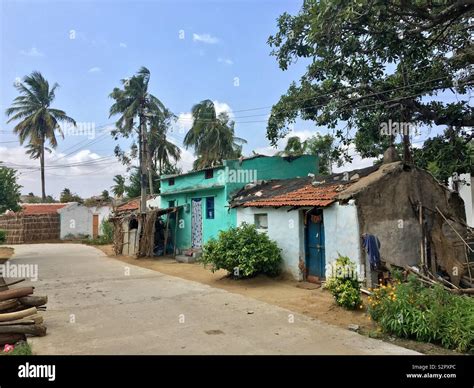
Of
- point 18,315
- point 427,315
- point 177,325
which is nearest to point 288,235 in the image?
point 177,325

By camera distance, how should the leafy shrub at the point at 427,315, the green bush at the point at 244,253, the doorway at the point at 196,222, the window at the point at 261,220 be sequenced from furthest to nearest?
the doorway at the point at 196,222, the window at the point at 261,220, the green bush at the point at 244,253, the leafy shrub at the point at 427,315

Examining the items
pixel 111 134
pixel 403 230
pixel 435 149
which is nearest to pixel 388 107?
pixel 435 149

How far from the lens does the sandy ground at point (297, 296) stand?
21.2 ft

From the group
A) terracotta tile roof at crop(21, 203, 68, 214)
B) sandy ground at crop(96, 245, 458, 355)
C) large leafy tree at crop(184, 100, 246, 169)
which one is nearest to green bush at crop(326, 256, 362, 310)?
sandy ground at crop(96, 245, 458, 355)

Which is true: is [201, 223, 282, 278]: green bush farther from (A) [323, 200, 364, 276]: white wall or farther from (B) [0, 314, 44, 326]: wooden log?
(B) [0, 314, 44, 326]: wooden log

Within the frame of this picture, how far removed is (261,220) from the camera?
44.6 ft

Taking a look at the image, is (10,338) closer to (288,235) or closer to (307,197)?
(288,235)

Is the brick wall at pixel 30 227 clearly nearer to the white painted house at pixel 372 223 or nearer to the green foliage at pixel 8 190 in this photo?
the green foliage at pixel 8 190

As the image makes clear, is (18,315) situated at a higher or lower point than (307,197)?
lower

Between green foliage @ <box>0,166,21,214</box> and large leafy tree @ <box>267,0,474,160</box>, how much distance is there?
13.5 m

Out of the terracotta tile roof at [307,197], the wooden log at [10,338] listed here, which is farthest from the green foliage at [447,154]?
the wooden log at [10,338]

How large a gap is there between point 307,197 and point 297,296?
10.0 feet

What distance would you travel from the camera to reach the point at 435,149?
39.9ft

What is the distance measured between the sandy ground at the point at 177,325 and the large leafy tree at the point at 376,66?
235 inches
